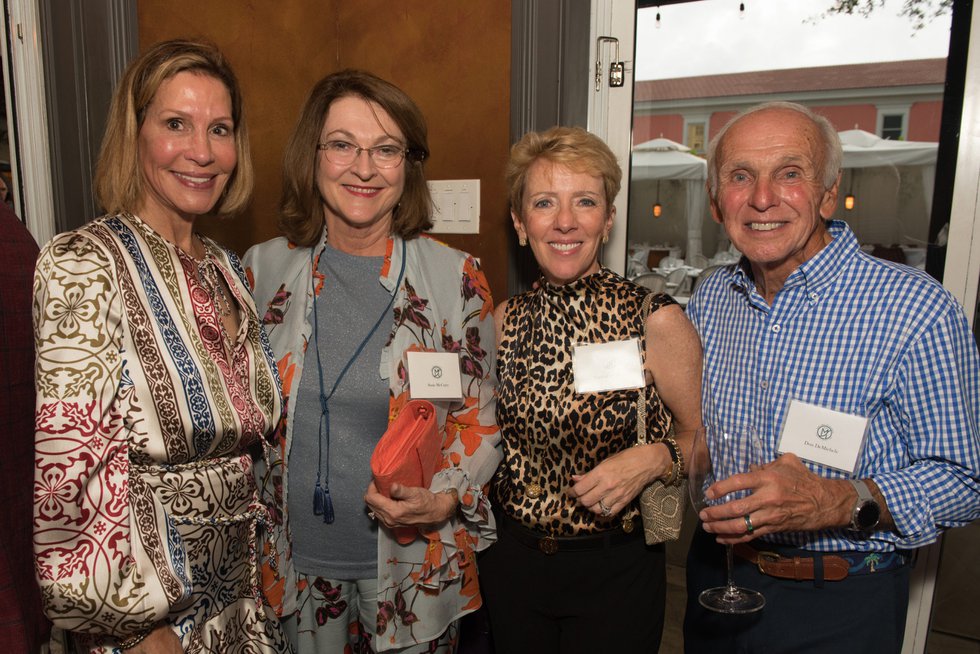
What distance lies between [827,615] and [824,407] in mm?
459

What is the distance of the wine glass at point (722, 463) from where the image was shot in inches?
50.1

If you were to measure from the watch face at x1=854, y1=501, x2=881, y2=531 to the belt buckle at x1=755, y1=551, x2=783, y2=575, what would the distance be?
204 mm

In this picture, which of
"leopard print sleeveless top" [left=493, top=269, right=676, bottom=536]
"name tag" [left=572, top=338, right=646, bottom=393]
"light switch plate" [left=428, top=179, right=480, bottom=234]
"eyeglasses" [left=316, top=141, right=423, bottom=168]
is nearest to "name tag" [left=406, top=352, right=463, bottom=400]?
"leopard print sleeveless top" [left=493, top=269, right=676, bottom=536]

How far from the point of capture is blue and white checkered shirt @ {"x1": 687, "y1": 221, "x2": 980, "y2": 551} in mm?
1312

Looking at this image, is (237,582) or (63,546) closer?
(63,546)

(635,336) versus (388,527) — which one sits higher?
(635,336)

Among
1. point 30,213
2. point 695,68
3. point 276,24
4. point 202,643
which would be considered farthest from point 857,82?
point 30,213

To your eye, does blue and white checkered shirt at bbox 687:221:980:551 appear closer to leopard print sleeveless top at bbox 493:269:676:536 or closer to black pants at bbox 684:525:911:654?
black pants at bbox 684:525:911:654

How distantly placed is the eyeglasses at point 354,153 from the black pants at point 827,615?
4.42 feet

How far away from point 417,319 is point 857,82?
5.08ft

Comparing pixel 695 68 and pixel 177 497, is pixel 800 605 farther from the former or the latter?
pixel 695 68

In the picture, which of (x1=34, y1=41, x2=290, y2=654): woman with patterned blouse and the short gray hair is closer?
(x1=34, y1=41, x2=290, y2=654): woman with patterned blouse

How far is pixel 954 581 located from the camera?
2291 millimetres

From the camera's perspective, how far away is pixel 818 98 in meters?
2.03
